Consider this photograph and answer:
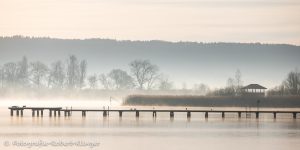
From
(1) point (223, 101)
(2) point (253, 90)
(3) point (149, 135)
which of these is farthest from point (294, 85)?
(3) point (149, 135)

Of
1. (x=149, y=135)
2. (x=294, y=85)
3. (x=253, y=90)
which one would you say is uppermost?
(x=294, y=85)

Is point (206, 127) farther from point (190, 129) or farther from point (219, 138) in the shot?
point (219, 138)

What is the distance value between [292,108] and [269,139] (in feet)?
223

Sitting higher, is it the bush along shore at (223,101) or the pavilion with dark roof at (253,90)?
the pavilion with dark roof at (253,90)

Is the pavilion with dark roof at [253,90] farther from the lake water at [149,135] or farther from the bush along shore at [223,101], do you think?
the lake water at [149,135]

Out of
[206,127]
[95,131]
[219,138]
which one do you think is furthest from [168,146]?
[206,127]

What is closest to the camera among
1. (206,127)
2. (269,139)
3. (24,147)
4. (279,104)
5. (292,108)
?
(24,147)

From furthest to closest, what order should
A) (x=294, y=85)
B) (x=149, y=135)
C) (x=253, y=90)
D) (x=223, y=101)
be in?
(x=294, y=85) → (x=253, y=90) → (x=223, y=101) → (x=149, y=135)

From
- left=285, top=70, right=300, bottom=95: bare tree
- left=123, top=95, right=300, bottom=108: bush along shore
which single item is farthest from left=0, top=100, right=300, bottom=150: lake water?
left=285, top=70, right=300, bottom=95: bare tree

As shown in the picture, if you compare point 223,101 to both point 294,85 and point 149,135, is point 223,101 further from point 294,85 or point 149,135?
point 149,135

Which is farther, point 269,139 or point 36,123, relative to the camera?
point 36,123

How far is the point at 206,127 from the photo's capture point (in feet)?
334

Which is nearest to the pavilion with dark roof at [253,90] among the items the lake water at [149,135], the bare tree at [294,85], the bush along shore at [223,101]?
the bush along shore at [223,101]

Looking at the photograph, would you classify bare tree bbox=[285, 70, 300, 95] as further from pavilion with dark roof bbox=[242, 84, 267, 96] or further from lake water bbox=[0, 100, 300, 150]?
lake water bbox=[0, 100, 300, 150]
